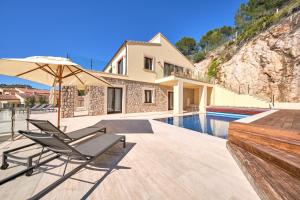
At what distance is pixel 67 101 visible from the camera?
34.0 feet

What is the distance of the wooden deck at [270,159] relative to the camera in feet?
5.99

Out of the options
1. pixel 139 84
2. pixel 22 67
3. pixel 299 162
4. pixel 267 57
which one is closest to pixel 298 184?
pixel 299 162

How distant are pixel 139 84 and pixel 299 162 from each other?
1271 cm

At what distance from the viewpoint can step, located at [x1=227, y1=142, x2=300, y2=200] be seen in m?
1.70

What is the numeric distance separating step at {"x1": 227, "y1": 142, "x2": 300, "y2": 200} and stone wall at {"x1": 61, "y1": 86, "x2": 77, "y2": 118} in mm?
10969

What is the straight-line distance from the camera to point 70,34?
19141 millimetres

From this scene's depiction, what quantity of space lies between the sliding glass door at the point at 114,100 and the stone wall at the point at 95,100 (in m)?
0.86

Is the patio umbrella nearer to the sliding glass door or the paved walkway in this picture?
the paved walkway

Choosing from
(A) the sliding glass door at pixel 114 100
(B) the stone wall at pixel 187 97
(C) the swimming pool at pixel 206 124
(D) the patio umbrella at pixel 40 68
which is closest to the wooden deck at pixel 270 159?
(C) the swimming pool at pixel 206 124

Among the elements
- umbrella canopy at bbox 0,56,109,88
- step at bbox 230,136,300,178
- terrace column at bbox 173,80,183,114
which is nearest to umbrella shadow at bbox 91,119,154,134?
umbrella canopy at bbox 0,56,109,88

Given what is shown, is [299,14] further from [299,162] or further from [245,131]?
[299,162]

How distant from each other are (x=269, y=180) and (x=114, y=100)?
12184 millimetres

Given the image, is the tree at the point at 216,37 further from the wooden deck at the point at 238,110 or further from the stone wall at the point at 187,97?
the wooden deck at the point at 238,110

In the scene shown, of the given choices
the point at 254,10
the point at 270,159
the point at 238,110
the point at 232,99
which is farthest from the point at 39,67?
the point at 254,10
